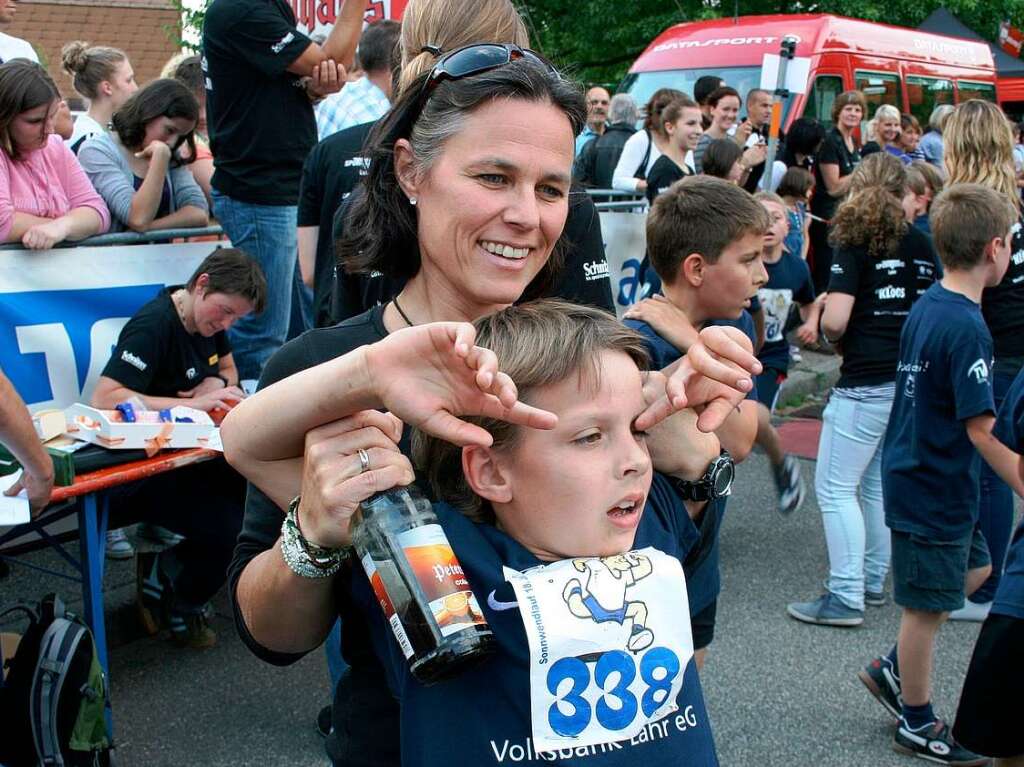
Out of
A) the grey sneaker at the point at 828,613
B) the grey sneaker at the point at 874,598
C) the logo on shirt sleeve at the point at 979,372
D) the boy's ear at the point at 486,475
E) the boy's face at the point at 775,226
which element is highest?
the boy's ear at the point at 486,475

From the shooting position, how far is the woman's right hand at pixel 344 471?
1.42 metres

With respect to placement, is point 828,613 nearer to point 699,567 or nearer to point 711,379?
point 699,567

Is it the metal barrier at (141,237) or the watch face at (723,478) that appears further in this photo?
the metal barrier at (141,237)

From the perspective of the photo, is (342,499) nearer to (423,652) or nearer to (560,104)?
(423,652)

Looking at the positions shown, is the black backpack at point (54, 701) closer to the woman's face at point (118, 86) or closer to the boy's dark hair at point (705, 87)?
the woman's face at point (118, 86)

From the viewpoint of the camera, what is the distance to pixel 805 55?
39.9 feet

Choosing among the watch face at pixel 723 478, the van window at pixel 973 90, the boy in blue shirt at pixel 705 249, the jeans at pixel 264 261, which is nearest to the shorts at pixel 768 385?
the boy in blue shirt at pixel 705 249

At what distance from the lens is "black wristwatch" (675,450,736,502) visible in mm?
1743

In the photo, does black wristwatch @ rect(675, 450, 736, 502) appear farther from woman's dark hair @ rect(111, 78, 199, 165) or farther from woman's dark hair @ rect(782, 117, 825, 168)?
woman's dark hair @ rect(782, 117, 825, 168)

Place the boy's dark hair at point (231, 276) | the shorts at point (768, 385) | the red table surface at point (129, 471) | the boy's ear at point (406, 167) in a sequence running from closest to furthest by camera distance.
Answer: the boy's ear at point (406, 167), the red table surface at point (129, 471), the boy's dark hair at point (231, 276), the shorts at point (768, 385)

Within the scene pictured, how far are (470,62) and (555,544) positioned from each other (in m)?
0.78

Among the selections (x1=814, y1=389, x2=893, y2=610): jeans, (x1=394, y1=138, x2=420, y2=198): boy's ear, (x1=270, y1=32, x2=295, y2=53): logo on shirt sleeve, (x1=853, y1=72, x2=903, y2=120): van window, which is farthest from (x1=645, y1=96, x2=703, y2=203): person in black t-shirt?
(x1=394, y1=138, x2=420, y2=198): boy's ear

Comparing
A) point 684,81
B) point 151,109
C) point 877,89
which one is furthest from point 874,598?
point 877,89

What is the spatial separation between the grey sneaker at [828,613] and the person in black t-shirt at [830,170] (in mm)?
6479
